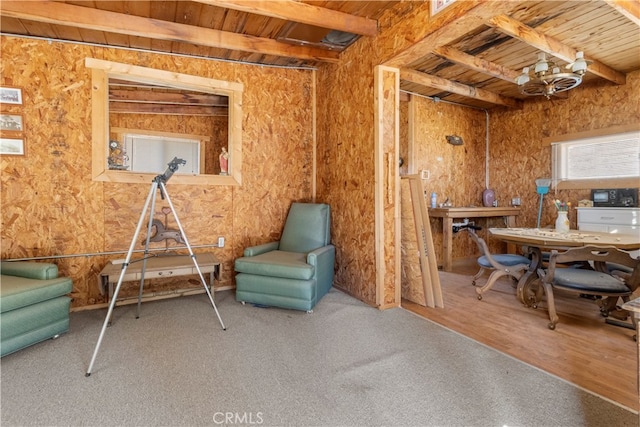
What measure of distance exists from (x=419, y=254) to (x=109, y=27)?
349cm

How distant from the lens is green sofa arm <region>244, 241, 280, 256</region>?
120 inches

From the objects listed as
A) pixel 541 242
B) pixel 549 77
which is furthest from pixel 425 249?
pixel 549 77

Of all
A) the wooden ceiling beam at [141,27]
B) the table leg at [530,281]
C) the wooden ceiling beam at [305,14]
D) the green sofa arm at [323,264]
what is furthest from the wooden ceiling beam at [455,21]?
the table leg at [530,281]

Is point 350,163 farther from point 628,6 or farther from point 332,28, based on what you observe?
point 628,6

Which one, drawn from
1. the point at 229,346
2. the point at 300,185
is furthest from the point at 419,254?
the point at 229,346

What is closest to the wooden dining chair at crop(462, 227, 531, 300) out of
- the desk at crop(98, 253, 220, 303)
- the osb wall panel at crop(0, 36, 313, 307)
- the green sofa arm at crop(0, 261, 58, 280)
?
the osb wall panel at crop(0, 36, 313, 307)

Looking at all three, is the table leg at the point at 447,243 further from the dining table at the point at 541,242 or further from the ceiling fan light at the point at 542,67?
the ceiling fan light at the point at 542,67

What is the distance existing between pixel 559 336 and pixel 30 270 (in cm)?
409

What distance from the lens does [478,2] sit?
1.83 metres

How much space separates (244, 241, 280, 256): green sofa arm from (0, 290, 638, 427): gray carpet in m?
0.75

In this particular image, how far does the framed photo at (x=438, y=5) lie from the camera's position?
2.04 metres

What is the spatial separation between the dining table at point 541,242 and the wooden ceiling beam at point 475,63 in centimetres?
191

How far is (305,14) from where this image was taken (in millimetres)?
A: 2453

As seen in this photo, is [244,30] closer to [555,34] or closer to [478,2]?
[478,2]
